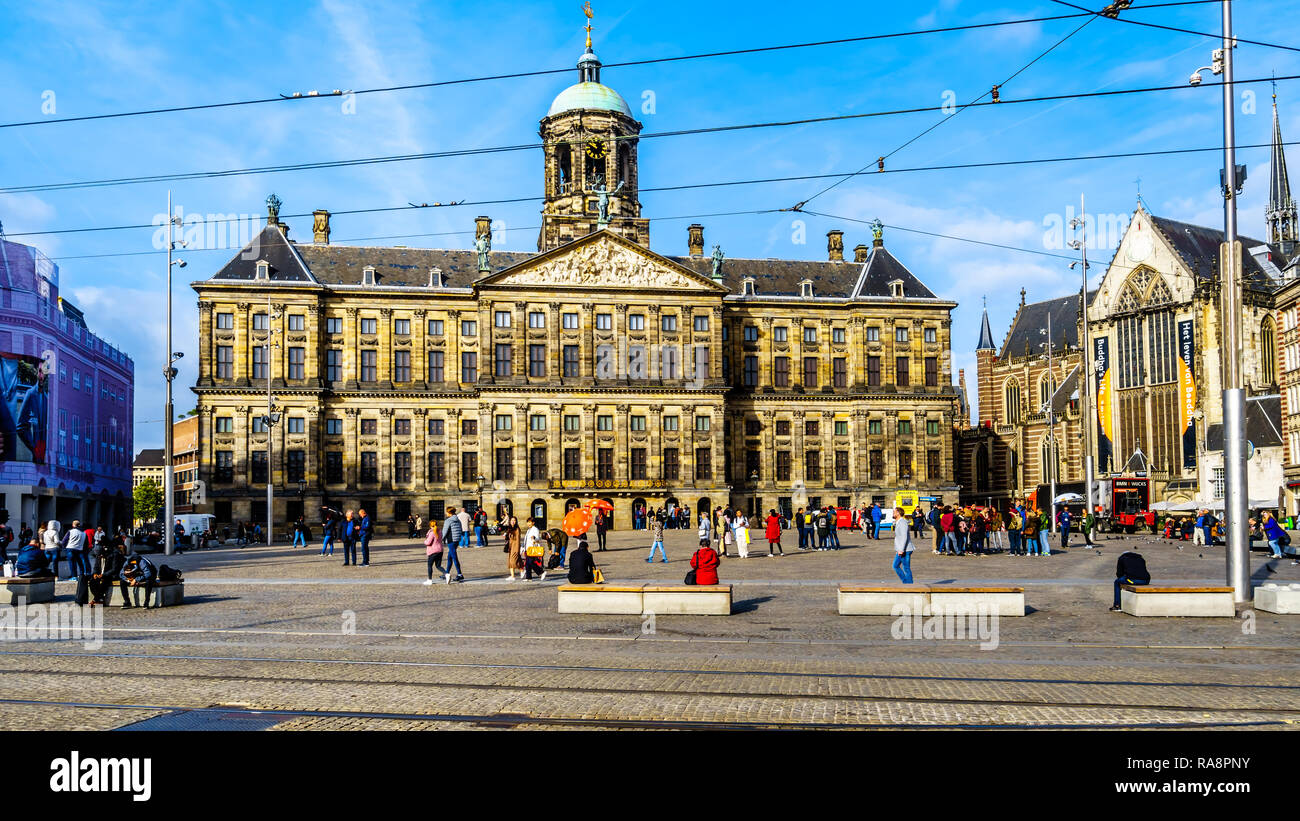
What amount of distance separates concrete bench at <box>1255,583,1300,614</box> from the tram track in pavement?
7.82 metres

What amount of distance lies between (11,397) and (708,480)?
39.7 metres

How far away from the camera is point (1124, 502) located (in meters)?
56.5

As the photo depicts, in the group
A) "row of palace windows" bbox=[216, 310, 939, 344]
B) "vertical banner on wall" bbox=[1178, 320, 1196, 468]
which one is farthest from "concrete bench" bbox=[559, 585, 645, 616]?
"vertical banner on wall" bbox=[1178, 320, 1196, 468]

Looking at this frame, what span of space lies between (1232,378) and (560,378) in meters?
50.2

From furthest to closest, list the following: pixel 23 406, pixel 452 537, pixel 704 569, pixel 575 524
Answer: pixel 23 406 → pixel 575 524 → pixel 452 537 → pixel 704 569

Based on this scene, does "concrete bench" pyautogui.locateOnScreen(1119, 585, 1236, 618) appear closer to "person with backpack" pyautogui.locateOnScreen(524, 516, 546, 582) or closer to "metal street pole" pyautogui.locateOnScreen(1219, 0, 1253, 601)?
"metal street pole" pyautogui.locateOnScreen(1219, 0, 1253, 601)

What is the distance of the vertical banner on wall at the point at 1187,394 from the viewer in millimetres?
68875

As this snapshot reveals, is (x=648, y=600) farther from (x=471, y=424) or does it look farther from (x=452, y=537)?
(x=471, y=424)

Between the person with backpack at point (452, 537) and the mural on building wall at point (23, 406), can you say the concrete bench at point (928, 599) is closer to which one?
the person with backpack at point (452, 537)

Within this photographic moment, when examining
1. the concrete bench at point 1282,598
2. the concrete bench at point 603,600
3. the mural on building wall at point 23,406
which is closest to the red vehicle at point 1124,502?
the concrete bench at point 1282,598

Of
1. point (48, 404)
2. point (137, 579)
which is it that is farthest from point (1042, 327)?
point (137, 579)

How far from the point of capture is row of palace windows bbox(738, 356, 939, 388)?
72.2 metres

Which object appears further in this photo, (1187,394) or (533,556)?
(1187,394)
